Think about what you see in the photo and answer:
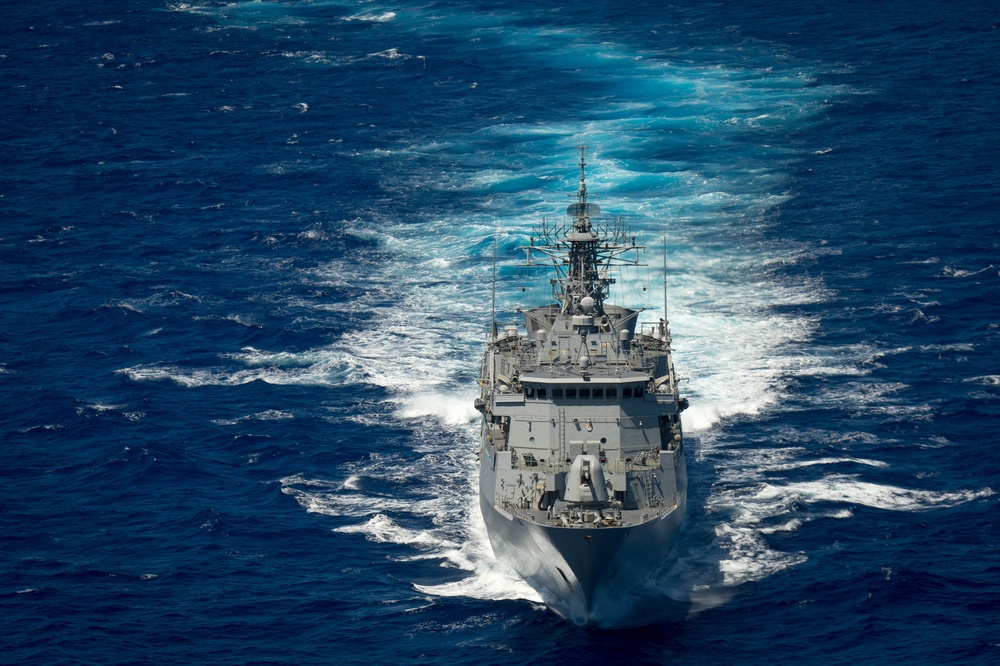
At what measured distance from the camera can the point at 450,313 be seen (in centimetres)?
10688

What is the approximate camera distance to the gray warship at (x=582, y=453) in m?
66.7

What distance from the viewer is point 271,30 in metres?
182

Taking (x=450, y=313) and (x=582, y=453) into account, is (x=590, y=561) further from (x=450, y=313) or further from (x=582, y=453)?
(x=450, y=313)

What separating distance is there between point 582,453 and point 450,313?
36916 mm

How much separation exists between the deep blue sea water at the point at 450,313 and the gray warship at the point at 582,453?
2542mm

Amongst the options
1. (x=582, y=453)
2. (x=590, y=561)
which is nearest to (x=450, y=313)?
(x=582, y=453)

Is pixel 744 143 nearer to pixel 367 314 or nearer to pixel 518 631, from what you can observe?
pixel 367 314

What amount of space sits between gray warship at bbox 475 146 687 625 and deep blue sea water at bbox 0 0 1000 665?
2.54 meters

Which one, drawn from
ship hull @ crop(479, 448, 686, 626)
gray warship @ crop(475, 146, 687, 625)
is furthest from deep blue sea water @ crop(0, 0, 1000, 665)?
gray warship @ crop(475, 146, 687, 625)

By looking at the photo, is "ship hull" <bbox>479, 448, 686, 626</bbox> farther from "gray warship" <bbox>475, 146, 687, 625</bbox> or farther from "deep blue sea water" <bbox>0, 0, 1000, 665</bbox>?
"deep blue sea water" <bbox>0, 0, 1000, 665</bbox>

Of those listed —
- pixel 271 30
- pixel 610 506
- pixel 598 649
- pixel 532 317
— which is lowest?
pixel 598 649

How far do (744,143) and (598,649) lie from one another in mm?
80895

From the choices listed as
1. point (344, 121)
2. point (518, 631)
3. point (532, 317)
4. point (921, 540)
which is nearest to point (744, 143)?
point (344, 121)

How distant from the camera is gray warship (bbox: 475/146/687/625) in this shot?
219ft
